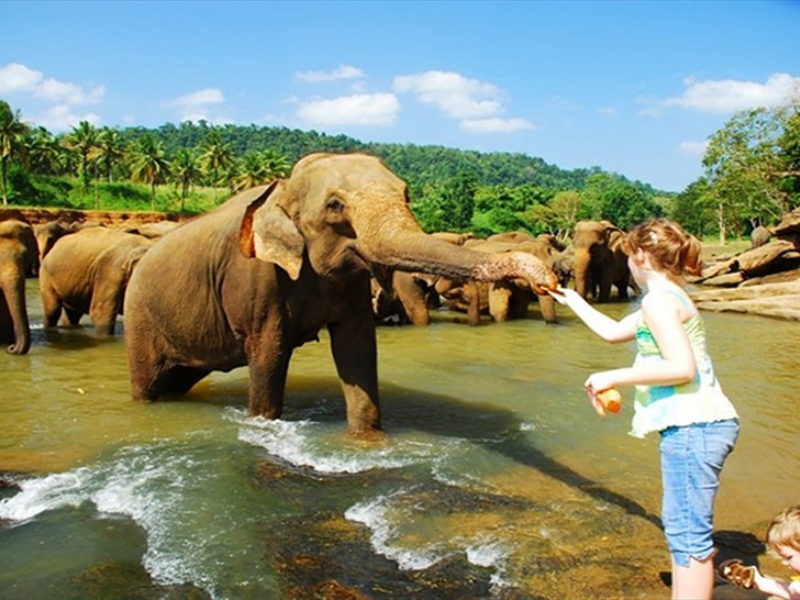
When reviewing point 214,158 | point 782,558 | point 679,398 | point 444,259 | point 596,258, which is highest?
point 214,158

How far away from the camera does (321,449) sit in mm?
5770

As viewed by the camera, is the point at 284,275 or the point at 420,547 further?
the point at 284,275

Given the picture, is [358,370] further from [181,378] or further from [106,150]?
[106,150]

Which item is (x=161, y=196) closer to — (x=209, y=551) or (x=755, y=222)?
(x=755, y=222)

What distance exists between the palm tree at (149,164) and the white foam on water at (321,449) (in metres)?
64.8

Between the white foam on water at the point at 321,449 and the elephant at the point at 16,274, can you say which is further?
the elephant at the point at 16,274

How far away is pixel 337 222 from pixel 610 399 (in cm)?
269

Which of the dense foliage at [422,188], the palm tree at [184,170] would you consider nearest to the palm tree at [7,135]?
the dense foliage at [422,188]

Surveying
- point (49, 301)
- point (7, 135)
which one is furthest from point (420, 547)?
point (7, 135)

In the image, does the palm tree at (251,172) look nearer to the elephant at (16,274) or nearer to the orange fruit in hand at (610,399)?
the elephant at (16,274)

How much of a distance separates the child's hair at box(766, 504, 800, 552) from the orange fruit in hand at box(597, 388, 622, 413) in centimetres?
71

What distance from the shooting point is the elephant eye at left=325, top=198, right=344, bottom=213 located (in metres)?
5.23

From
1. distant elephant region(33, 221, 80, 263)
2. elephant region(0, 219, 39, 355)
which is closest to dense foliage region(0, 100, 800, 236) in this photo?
distant elephant region(33, 221, 80, 263)

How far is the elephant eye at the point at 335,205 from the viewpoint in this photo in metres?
5.23
